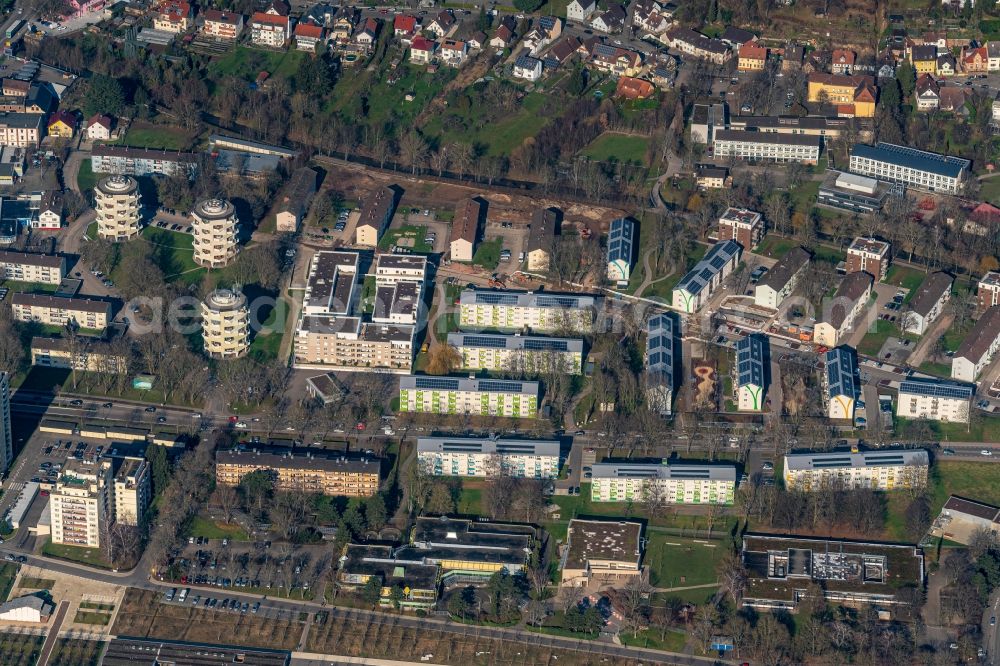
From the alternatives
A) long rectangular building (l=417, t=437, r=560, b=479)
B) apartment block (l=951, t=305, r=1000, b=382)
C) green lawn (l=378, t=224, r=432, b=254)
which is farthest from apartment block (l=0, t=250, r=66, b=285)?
apartment block (l=951, t=305, r=1000, b=382)

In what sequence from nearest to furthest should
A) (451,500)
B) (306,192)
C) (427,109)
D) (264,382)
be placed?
(451,500) < (264,382) < (306,192) < (427,109)

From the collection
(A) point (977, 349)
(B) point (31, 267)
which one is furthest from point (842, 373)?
(B) point (31, 267)

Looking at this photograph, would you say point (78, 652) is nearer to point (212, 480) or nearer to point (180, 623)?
point (180, 623)

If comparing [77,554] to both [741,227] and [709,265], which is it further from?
[741,227]

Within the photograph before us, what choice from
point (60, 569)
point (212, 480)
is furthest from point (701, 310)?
point (60, 569)

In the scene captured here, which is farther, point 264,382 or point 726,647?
point 264,382

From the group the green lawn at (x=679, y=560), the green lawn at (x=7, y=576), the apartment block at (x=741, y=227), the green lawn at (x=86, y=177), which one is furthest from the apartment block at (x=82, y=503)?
the apartment block at (x=741, y=227)

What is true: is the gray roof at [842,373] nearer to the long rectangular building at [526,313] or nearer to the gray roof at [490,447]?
the long rectangular building at [526,313]
